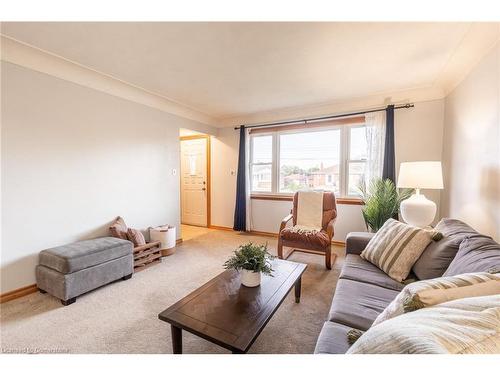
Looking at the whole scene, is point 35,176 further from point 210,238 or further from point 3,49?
point 210,238

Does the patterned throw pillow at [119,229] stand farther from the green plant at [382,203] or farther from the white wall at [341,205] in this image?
the green plant at [382,203]

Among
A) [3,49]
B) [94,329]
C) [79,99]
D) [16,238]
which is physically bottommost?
[94,329]

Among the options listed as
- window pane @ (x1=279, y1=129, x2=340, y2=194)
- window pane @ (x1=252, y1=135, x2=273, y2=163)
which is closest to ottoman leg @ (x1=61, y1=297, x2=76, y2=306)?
window pane @ (x1=279, y1=129, x2=340, y2=194)

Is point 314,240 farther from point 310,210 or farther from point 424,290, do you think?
point 424,290

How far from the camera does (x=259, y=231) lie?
14.5ft

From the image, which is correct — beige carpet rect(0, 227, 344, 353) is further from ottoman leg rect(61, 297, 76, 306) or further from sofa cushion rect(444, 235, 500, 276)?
sofa cushion rect(444, 235, 500, 276)

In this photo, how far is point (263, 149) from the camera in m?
4.40

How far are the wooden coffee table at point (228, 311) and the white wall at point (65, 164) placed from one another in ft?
6.12

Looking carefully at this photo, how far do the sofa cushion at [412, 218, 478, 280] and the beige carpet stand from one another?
2.67 feet

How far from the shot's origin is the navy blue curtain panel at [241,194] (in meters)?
4.37

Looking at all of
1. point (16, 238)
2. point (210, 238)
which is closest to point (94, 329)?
point (16, 238)

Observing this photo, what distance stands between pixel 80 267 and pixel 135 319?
0.76 meters
